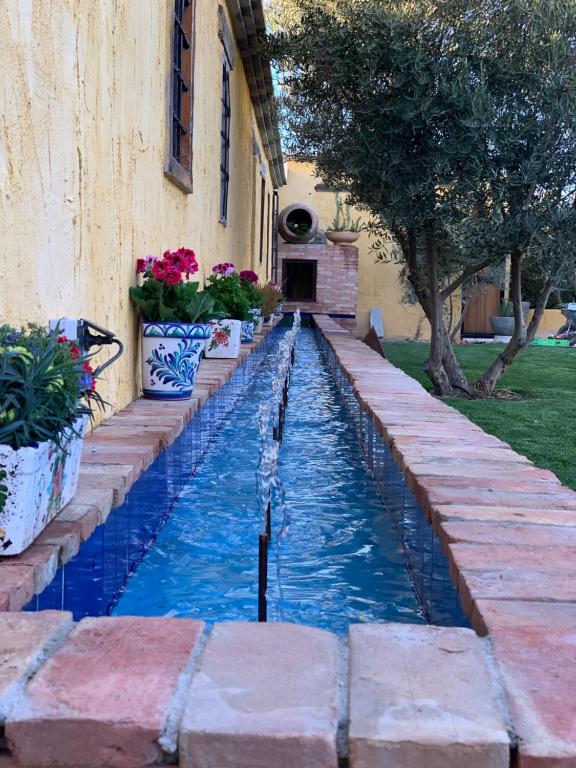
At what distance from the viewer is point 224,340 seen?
20.6ft

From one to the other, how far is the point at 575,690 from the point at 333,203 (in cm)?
1773

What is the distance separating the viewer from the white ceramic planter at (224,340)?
6234 mm

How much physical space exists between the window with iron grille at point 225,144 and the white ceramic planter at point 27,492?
6693 millimetres

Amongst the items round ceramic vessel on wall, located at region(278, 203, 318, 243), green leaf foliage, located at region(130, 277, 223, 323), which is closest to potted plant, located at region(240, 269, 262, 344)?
green leaf foliage, located at region(130, 277, 223, 323)

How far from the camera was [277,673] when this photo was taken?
119 centimetres

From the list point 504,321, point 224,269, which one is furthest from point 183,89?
point 504,321

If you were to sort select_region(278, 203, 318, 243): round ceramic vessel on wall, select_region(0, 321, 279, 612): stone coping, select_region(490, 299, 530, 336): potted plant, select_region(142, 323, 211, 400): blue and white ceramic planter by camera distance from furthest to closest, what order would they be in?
select_region(490, 299, 530, 336): potted plant < select_region(278, 203, 318, 243): round ceramic vessel on wall < select_region(142, 323, 211, 400): blue and white ceramic planter < select_region(0, 321, 279, 612): stone coping

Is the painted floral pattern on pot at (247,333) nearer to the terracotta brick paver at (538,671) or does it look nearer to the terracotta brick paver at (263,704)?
the terracotta brick paver at (538,671)

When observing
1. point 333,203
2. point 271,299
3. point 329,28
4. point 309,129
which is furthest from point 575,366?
point 333,203

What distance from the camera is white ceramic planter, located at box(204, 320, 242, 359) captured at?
6234mm

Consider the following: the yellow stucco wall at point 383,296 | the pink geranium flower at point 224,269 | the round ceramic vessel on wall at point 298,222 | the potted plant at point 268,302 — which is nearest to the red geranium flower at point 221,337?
the pink geranium flower at point 224,269

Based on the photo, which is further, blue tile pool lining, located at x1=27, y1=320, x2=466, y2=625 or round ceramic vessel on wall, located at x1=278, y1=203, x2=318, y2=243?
round ceramic vessel on wall, located at x1=278, y1=203, x2=318, y2=243

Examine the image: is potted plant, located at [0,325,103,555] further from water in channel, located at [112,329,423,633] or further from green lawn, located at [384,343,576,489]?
green lawn, located at [384,343,576,489]

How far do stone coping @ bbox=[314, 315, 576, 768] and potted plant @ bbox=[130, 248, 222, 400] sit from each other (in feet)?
3.58
